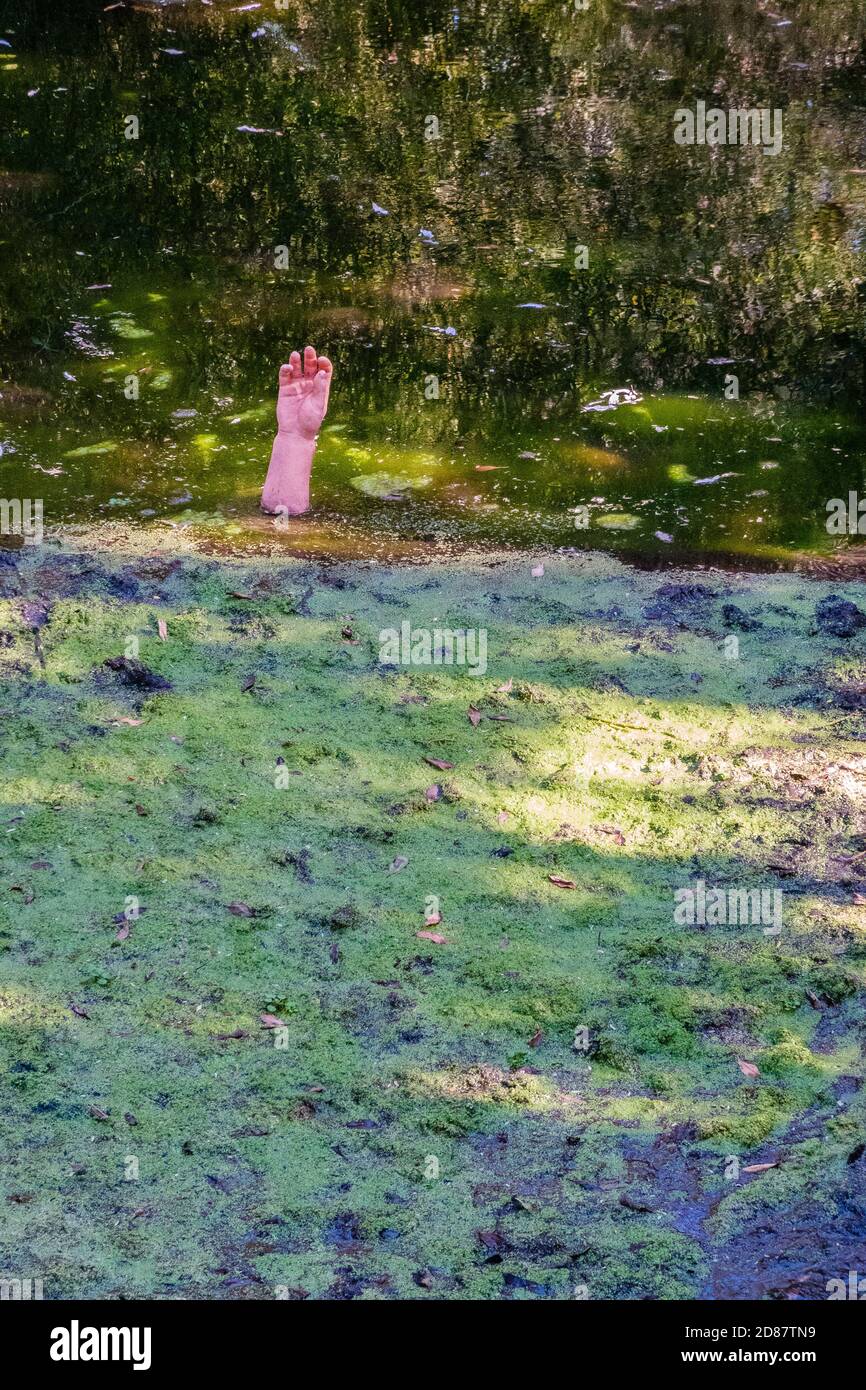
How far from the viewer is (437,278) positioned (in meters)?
6.74

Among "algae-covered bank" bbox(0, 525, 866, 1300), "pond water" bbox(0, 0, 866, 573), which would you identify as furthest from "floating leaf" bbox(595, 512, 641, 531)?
"algae-covered bank" bbox(0, 525, 866, 1300)

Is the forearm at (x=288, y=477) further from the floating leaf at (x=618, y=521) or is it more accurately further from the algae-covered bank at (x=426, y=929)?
the floating leaf at (x=618, y=521)

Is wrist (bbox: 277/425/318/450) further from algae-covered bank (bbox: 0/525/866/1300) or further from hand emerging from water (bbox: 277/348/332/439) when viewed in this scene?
algae-covered bank (bbox: 0/525/866/1300)

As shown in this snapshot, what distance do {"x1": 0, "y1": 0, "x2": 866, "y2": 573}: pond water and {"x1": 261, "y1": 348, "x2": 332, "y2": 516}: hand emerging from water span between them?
0.09 meters

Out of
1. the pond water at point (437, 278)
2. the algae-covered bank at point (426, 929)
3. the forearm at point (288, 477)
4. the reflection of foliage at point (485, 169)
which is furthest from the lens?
the reflection of foliage at point (485, 169)

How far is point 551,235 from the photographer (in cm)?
726

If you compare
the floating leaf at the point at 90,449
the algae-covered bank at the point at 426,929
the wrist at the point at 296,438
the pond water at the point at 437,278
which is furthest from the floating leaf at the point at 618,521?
the floating leaf at the point at 90,449

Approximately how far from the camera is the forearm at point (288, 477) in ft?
16.4

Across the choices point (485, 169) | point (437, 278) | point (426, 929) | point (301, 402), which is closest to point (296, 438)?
point (301, 402)

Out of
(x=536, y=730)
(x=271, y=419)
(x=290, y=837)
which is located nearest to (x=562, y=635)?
(x=536, y=730)

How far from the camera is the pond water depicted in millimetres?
5207

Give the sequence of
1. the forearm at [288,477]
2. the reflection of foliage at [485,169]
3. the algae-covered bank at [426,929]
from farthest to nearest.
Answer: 1. the reflection of foliage at [485,169]
2. the forearm at [288,477]
3. the algae-covered bank at [426,929]

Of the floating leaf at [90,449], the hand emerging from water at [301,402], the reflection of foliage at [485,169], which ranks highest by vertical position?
the reflection of foliage at [485,169]

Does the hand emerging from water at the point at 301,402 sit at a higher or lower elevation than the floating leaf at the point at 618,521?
higher
